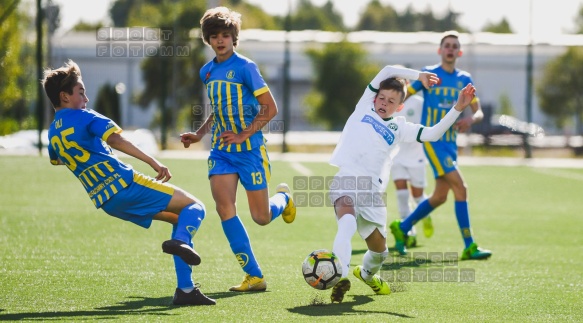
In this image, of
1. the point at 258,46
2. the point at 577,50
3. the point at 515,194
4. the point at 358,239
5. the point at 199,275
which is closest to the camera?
the point at 199,275

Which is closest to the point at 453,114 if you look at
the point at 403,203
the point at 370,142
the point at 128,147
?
the point at 370,142

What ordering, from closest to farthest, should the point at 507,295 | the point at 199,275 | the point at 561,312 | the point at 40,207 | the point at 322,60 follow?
the point at 561,312, the point at 507,295, the point at 199,275, the point at 40,207, the point at 322,60

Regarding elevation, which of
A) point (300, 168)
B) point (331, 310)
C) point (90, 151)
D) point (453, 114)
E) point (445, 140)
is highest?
point (453, 114)

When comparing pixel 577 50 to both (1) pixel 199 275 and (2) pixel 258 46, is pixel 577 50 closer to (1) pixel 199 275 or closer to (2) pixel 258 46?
(2) pixel 258 46

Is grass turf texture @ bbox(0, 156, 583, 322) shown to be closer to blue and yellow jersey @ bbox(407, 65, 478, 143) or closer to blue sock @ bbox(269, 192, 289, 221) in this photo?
blue sock @ bbox(269, 192, 289, 221)

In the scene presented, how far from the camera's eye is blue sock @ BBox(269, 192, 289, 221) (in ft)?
22.5

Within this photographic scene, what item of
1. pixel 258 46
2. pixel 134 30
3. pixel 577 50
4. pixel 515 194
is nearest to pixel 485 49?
pixel 577 50

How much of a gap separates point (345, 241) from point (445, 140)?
10.0ft

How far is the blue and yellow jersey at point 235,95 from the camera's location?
633 cm

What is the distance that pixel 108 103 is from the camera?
33938 millimetres

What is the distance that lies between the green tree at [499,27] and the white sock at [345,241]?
6162cm

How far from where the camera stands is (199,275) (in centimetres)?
714

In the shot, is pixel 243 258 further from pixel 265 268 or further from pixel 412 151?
pixel 412 151

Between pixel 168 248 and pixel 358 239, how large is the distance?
4611 mm
